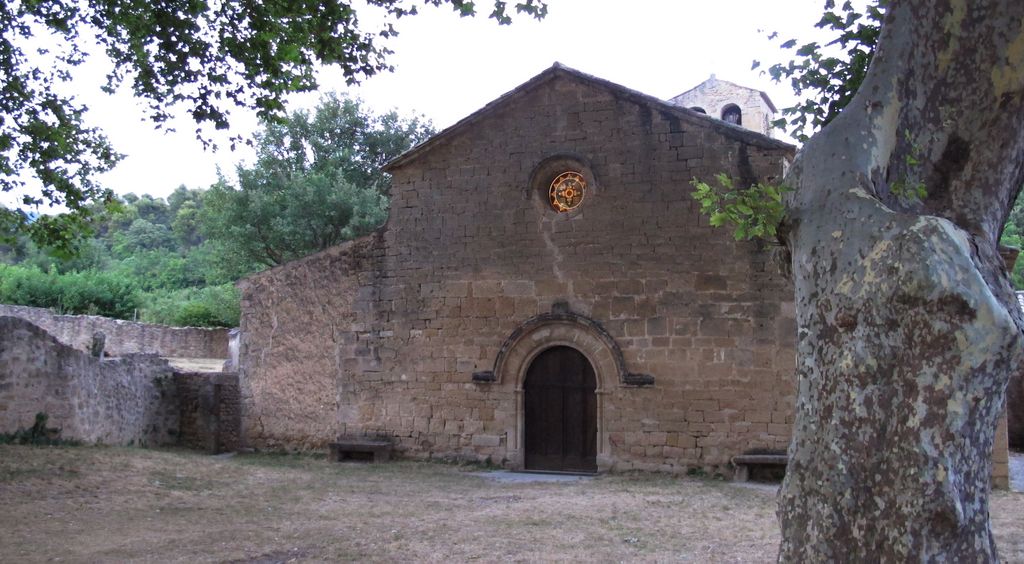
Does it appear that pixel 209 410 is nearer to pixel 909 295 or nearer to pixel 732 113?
pixel 909 295

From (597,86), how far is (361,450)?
6.68 meters

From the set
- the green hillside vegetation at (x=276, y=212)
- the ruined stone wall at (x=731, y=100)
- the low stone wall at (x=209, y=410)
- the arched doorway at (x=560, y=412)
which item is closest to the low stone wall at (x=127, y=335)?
the green hillside vegetation at (x=276, y=212)

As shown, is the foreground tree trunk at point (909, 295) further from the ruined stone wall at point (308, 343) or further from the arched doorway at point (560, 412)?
the ruined stone wall at point (308, 343)

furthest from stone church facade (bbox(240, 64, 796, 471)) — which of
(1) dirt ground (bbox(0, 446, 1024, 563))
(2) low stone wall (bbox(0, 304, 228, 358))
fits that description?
(2) low stone wall (bbox(0, 304, 228, 358))

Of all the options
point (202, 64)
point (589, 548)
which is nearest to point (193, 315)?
point (202, 64)

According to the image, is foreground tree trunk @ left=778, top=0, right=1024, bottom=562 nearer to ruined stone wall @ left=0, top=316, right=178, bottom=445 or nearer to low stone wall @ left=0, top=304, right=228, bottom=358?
ruined stone wall @ left=0, top=316, right=178, bottom=445

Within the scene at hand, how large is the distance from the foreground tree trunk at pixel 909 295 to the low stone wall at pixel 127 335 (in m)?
24.1

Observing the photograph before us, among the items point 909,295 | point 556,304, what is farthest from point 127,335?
point 909,295

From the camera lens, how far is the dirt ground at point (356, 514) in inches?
268

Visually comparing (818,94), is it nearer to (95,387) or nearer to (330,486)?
(330,486)

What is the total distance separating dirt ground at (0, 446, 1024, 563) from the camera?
6816mm

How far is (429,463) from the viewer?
12859 mm

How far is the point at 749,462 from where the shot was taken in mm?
11305

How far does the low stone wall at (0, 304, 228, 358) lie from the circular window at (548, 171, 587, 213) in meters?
17.0
